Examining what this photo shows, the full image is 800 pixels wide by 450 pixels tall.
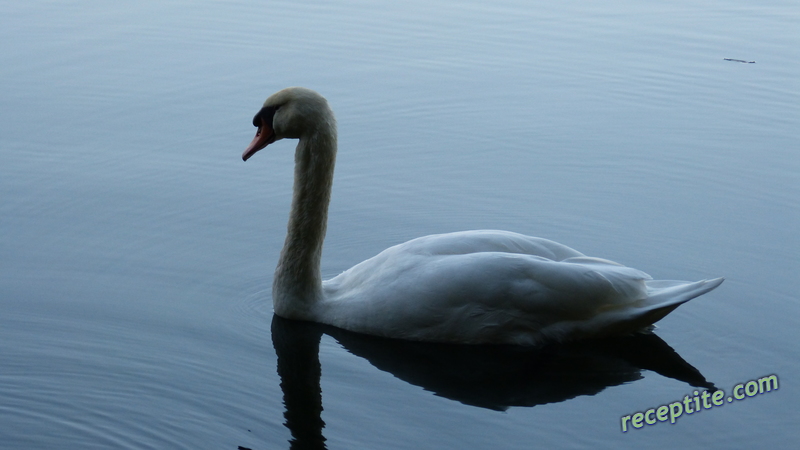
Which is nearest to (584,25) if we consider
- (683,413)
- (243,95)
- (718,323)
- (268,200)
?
(243,95)

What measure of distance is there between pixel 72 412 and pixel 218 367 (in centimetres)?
83

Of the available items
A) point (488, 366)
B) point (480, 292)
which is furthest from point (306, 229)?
point (488, 366)

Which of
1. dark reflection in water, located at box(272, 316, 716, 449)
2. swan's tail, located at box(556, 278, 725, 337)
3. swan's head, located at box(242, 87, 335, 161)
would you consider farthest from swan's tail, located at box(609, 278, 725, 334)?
swan's head, located at box(242, 87, 335, 161)

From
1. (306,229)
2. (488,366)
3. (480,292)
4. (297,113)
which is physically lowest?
(488,366)

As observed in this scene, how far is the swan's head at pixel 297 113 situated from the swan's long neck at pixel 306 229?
0.03m

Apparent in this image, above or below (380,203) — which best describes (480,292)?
below

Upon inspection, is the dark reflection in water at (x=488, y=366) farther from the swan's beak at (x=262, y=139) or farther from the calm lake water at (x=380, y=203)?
the swan's beak at (x=262, y=139)

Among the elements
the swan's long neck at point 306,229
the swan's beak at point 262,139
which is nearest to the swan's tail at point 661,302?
the swan's long neck at point 306,229

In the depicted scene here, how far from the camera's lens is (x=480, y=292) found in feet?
20.1

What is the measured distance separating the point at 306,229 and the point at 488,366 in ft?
4.97

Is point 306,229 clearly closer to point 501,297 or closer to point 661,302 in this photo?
point 501,297

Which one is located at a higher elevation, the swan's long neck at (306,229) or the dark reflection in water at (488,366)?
the swan's long neck at (306,229)

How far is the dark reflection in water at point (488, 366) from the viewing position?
572 centimetres

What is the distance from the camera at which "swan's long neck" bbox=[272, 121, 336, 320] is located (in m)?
6.62
